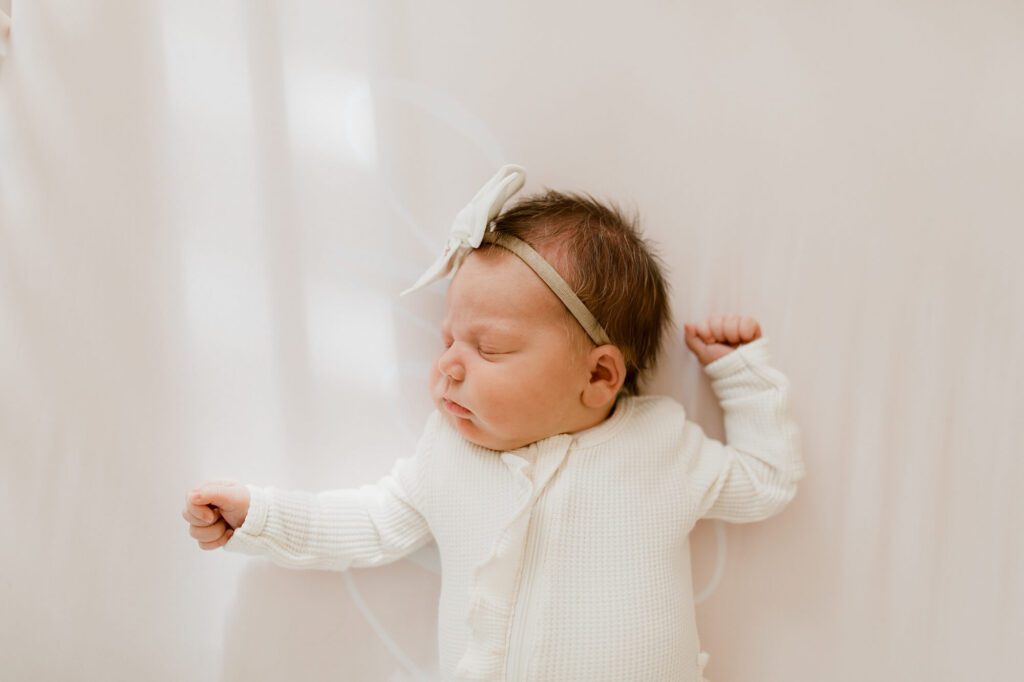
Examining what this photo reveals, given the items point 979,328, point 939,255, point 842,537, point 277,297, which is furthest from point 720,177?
point 277,297

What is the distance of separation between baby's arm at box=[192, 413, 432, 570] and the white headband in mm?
267

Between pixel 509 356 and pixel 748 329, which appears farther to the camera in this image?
pixel 748 329

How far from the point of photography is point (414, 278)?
115 centimetres

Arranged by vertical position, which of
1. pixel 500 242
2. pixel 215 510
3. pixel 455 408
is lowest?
pixel 215 510

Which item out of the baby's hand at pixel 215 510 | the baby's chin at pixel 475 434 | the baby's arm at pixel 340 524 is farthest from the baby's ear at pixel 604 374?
the baby's hand at pixel 215 510

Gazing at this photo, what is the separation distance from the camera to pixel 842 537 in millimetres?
1176

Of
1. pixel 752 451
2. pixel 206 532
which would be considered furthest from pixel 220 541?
pixel 752 451

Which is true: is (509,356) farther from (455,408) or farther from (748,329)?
(748,329)

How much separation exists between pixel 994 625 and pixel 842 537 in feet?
0.92

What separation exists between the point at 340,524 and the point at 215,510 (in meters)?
0.17

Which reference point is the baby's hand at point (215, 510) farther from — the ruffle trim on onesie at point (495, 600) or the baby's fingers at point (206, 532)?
the ruffle trim on onesie at point (495, 600)

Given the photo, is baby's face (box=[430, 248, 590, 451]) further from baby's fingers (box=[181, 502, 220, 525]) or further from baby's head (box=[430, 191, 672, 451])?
baby's fingers (box=[181, 502, 220, 525])

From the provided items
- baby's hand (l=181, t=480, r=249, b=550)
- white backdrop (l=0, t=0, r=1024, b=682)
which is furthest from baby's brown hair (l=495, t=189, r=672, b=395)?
baby's hand (l=181, t=480, r=249, b=550)

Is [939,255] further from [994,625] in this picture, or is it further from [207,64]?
[207,64]
